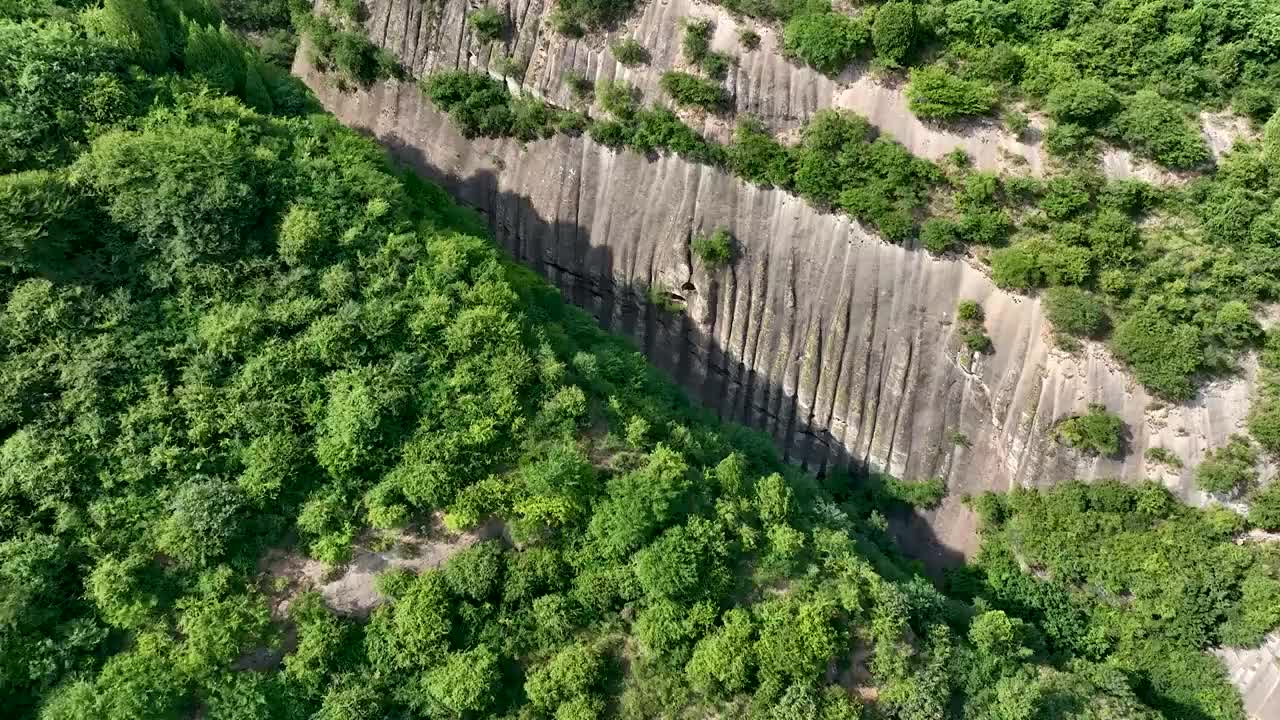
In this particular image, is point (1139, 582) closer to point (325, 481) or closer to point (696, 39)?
point (696, 39)

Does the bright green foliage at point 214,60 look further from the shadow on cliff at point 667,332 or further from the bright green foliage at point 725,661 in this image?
the bright green foliage at point 725,661

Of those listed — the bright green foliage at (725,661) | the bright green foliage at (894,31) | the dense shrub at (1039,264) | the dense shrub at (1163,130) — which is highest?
the bright green foliage at (894,31)

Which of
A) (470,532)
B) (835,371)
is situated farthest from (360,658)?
(835,371)

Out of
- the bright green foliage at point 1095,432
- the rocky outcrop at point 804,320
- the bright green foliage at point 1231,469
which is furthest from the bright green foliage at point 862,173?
the bright green foliage at point 1231,469

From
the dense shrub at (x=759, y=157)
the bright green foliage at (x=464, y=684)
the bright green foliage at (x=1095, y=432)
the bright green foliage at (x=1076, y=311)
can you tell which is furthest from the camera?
the dense shrub at (x=759, y=157)

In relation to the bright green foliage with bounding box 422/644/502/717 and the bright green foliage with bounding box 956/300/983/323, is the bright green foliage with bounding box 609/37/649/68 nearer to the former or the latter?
the bright green foliage with bounding box 956/300/983/323

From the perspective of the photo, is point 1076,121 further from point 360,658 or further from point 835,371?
point 360,658

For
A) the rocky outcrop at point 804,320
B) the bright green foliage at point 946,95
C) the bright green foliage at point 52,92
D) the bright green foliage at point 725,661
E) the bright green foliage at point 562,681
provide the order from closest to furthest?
the bright green foliage at point 562,681 → the bright green foliage at point 725,661 → the bright green foliage at point 52,92 → the bright green foliage at point 946,95 → the rocky outcrop at point 804,320
